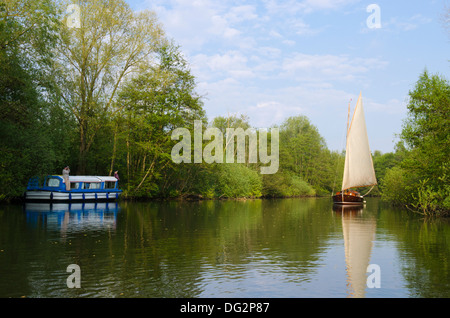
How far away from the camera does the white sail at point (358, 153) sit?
3972cm

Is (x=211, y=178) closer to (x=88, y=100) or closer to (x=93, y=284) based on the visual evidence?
(x=88, y=100)

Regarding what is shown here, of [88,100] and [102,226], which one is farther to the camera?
[88,100]

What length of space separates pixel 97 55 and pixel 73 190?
1290 cm

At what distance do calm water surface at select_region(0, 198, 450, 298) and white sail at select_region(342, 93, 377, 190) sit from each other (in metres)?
21.8

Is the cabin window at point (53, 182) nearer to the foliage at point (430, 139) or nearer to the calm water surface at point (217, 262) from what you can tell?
the calm water surface at point (217, 262)

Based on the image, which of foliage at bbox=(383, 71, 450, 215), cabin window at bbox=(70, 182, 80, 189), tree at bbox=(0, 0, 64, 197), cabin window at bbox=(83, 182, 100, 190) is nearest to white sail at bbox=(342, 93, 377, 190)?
foliage at bbox=(383, 71, 450, 215)

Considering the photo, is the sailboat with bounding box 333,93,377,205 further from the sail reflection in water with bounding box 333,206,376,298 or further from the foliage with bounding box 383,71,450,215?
the sail reflection in water with bounding box 333,206,376,298

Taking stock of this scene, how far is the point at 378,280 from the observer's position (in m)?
9.39

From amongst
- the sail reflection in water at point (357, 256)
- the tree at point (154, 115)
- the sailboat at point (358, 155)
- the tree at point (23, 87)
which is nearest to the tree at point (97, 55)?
the tree at point (154, 115)

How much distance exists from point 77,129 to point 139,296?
A: 36479mm

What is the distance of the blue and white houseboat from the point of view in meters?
35.3

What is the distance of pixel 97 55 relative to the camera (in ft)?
132
